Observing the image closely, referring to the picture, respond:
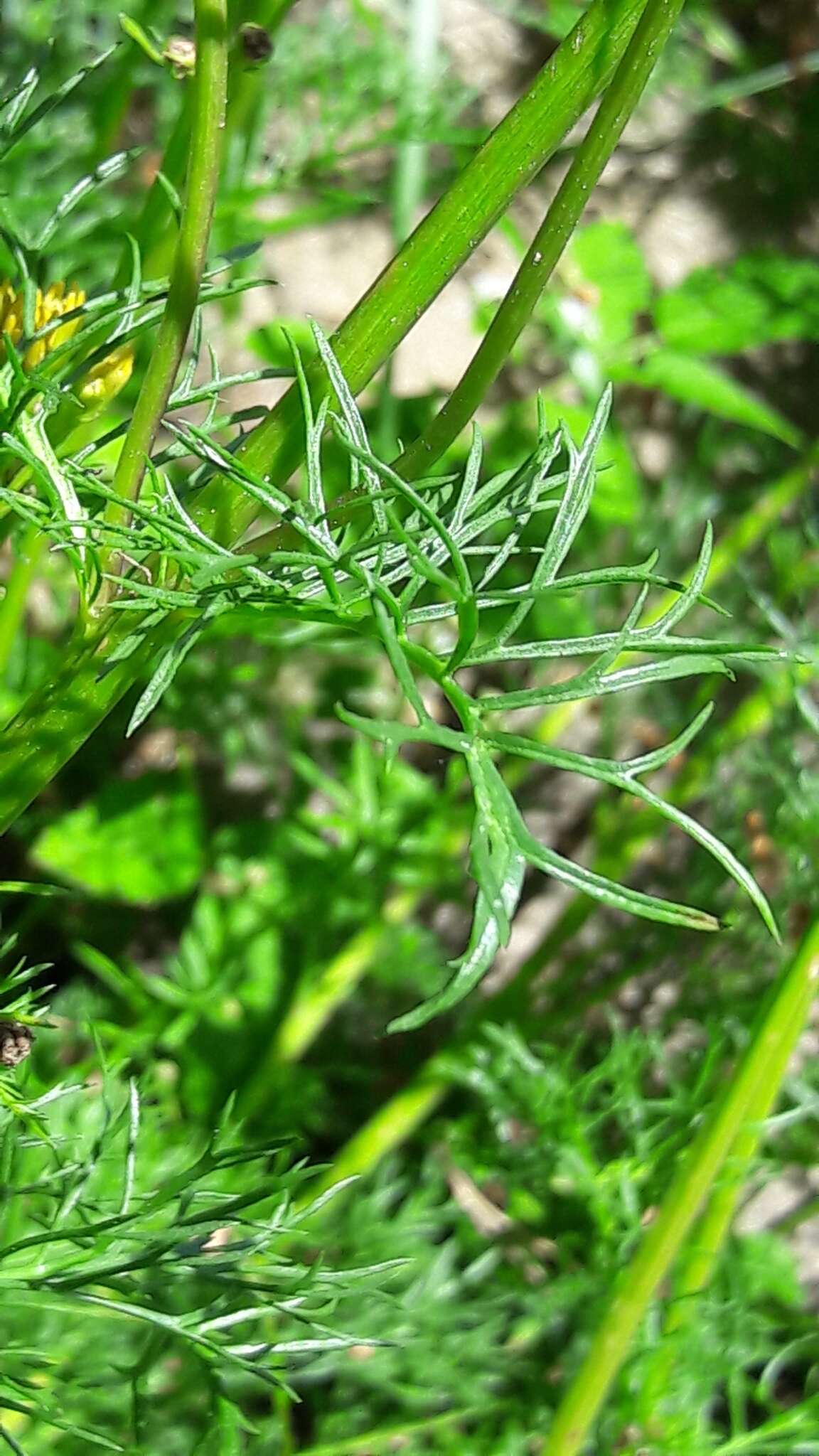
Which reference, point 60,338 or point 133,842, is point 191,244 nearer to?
point 60,338

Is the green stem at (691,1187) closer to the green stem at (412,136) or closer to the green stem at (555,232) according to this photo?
the green stem at (555,232)

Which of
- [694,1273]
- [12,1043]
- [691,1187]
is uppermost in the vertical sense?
[12,1043]

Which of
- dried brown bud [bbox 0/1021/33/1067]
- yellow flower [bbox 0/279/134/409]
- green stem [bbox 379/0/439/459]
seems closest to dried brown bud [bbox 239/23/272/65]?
yellow flower [bbox 0/279/134/409]

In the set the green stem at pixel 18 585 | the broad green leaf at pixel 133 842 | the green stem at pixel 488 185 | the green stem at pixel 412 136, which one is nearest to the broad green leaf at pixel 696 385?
the green stem at pixel 412 136


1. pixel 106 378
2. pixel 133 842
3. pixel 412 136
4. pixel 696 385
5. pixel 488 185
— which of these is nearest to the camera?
pixel 488 185

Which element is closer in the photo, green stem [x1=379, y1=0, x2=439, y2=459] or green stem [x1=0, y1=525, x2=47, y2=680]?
green stem [x1=0, y1=525, x2=47, y2=680]

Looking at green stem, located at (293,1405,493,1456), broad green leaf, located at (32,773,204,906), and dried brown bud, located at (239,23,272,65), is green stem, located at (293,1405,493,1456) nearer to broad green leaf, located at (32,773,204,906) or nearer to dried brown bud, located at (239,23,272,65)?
broad green leaf, located at (32,773,204,906)

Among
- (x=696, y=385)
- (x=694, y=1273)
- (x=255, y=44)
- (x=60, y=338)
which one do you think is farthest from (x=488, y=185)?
(x=696, y=385)

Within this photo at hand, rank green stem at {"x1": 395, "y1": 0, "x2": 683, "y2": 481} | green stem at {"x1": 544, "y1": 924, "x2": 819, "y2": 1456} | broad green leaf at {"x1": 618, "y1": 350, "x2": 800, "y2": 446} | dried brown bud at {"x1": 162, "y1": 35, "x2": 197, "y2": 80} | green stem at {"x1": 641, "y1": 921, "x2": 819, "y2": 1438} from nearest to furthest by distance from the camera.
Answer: green stem at {"x1": 395, "y1": 0, "x2": 683, "y2": 481}, dried brown bud at {"x1": 162, "y1": 35, "x2": 197, "y2": 80}, green stem at {"x1": 544, "y1": 924, "x2": 819, "y2": 1456}, green stem at {"x1": 641, "y1": 921, "x2": 819, "y2": 1438}, broad green leaf at {"x1": 618, "y1": 350, "x2": 800, "y2": 446}
